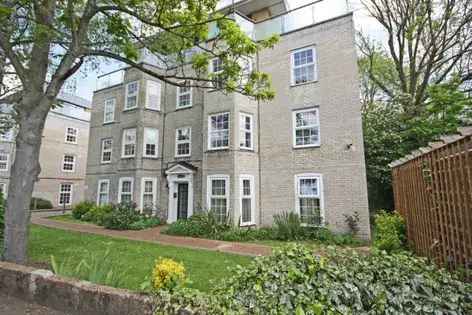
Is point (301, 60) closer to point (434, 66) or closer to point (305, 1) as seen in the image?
point (305, 1)

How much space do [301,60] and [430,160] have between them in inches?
375

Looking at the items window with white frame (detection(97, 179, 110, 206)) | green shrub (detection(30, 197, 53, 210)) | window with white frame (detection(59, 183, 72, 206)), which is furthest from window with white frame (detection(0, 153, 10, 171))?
window with white frame (detection(97, 179, 110, 206))

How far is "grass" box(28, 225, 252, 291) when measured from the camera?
555 cm

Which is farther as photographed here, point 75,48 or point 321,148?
point 321,148

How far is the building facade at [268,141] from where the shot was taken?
1123 centimetres

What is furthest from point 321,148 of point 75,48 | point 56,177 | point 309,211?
point 56,177

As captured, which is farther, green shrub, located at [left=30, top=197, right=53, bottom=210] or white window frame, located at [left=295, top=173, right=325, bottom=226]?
green shrub, located at [left=30, top=197, right=53, bottom=210]

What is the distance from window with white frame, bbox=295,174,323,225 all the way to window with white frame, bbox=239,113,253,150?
2987 mm

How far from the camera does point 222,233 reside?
10.8 metres

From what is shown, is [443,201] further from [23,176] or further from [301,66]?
[301,66]

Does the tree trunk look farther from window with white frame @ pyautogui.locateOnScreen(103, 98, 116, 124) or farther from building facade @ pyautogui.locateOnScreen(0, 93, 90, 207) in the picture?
building facade @ pyautogui.locateOnScreen(0, 93, 90, 207)

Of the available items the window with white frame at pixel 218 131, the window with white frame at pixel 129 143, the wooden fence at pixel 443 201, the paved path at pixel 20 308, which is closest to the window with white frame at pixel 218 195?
the window with white frame at pixel 218 131

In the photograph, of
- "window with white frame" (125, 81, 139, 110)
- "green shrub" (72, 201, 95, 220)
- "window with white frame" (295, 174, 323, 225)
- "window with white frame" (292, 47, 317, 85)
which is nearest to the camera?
"window with white frame" (295, 174, 323, 225)

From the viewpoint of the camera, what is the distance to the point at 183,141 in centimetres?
1555
